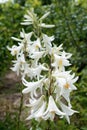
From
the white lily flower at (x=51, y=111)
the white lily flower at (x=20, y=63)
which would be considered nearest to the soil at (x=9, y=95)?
the white lily flower at (x=20, y=63)

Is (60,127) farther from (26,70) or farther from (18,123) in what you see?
(26,70)

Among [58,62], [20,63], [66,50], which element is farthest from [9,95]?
[58,62]

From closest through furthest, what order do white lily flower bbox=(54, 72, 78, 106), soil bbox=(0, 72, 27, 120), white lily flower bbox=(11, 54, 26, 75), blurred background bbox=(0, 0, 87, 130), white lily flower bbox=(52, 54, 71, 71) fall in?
white lily flower bbox=(54, 72, 78, 106) < white lily flower bbox=(52, 54, 71, 71) < white lily flower bbox=(11, 54, 26, 75) < blurred background bbox=(0, 0, 87, 130) < soil bbox=(0, 72, 27, 120)

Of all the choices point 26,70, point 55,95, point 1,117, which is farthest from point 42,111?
point 1,117

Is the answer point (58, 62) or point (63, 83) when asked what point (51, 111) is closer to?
point (63, 83)

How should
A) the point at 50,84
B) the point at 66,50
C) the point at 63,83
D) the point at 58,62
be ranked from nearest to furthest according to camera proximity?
the point at 63,83 → the point at 50,84 → the point at 58,62 → the point at 66,50

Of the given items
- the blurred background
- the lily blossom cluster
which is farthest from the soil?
the lily blossom cluster

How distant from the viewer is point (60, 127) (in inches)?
168

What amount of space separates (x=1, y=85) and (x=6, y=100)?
71 centimetres

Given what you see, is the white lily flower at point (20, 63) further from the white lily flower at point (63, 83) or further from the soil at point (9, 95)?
the soil at point (9, 95)

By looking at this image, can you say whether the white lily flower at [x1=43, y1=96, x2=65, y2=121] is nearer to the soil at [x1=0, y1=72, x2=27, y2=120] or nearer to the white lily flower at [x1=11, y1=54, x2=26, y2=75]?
the white lily flower at [x1=11, y1=54, x2=26, y2=75]

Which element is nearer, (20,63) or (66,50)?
(20,63)

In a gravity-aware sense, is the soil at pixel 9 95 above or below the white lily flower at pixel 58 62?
above

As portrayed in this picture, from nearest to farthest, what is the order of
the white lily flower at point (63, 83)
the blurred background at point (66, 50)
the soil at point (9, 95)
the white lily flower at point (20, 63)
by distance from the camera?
the white lily flower at point (63, 83) → the white lily flower at point (20, 63) → the blurred background at point (66, 50) → the soil at point (9, 95)
